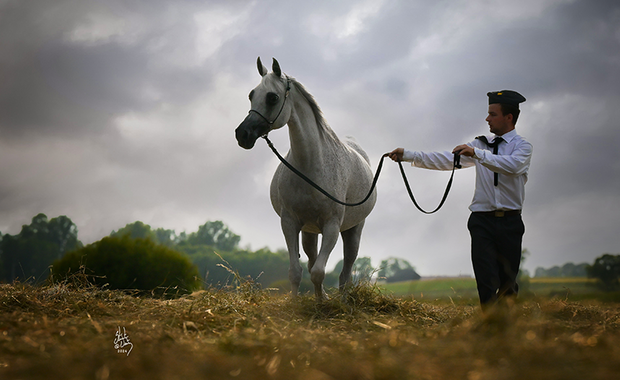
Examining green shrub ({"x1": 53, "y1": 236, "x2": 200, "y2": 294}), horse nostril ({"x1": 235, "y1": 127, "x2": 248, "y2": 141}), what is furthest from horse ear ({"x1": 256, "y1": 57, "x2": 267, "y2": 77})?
green shrub ({"x1": 53, "y1": 236, "x2": 200, "y2": 294})

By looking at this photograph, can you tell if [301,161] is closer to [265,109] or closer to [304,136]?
[304,136]

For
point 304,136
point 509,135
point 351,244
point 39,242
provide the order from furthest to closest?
point 39,242
point 351,244
point 304,136
point 509,135

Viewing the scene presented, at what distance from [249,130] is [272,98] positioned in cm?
44

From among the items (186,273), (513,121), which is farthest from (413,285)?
(186,273)

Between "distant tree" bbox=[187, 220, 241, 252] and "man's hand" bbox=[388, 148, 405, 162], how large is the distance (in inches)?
2233

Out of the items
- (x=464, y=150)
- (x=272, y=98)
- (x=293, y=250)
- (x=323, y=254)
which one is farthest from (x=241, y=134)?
Answer: (x=464, y=150)

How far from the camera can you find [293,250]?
167 inches

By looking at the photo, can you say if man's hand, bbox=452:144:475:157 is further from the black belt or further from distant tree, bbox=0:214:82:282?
distant tree, bbox=0:214:82:282

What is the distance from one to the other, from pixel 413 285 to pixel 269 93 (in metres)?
2.39

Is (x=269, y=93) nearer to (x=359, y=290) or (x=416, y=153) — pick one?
(x=416, y=153)

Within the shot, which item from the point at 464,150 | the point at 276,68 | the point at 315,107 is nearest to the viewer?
the point at 464,150

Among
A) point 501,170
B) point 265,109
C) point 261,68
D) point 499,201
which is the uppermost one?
point 261,68

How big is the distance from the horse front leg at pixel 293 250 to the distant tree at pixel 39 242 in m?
42.8

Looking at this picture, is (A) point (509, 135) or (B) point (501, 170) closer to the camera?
(B) point (501, 170)
